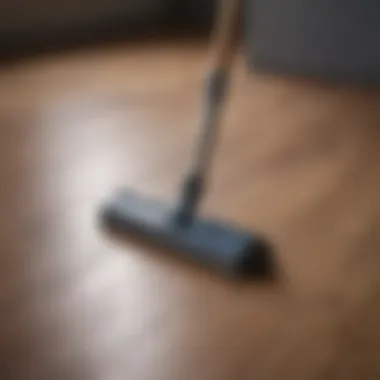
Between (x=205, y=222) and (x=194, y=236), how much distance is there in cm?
6

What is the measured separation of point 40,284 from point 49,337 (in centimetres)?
16

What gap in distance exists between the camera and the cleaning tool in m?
1.55

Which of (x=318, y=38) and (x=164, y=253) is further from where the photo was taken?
(x=318, y=38)

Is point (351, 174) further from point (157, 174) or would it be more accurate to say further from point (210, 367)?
point (210, 367)

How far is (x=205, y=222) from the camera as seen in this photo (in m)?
1.65

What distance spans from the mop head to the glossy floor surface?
1.1 inches

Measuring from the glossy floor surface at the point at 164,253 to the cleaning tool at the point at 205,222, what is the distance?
3cm

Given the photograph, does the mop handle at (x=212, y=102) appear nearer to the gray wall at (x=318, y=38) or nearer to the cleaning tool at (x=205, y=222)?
the cleaning tool at (x=205, y=222)

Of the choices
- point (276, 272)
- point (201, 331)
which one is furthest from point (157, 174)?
point (201, 331)

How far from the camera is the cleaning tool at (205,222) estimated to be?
155 cm

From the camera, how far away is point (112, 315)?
143cm

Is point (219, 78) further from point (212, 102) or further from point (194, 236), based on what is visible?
point (194, 236)

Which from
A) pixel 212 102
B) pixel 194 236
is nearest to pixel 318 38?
pixel 212 102

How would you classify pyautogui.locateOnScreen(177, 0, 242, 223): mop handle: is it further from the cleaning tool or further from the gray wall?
the gray wall
